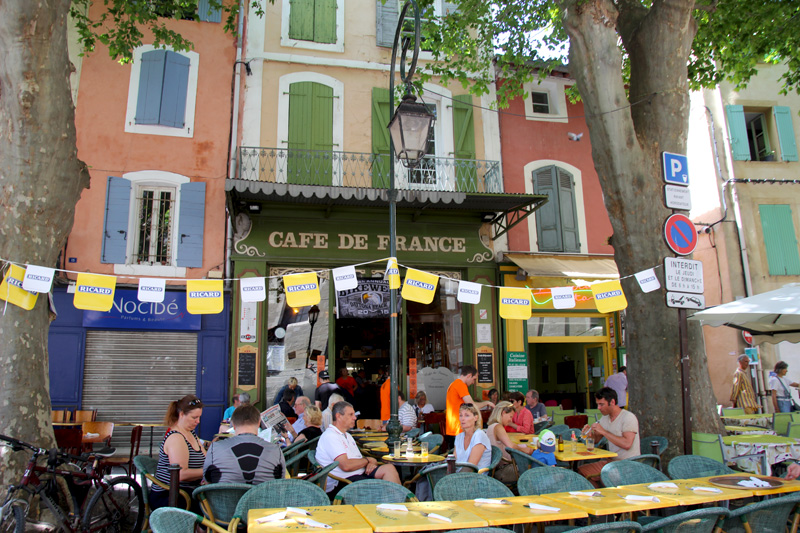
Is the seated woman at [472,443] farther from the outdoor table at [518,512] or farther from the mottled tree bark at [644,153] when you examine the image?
the mottled tree bark at [644,153]

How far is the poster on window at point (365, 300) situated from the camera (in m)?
11.6

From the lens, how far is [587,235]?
1308cm

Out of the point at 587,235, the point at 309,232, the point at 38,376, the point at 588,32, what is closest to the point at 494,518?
the point at 38,376

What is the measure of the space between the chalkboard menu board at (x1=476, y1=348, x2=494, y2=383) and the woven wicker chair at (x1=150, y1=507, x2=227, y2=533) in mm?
8751

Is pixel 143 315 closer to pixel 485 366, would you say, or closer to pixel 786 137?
pixel 485 366

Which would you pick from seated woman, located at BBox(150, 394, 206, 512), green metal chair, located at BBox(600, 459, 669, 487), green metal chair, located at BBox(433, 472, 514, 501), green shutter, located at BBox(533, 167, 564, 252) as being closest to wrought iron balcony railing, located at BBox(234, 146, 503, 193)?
Result: green shutter, located at BBox(533, 167, 564, 252)

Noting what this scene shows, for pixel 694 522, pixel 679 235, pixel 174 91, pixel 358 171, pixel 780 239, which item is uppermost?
pixel 174 91

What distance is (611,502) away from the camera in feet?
12.6

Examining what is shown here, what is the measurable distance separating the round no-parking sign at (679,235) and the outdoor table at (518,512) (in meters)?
3.47

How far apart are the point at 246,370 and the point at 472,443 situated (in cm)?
610

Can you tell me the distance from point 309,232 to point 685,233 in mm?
7137

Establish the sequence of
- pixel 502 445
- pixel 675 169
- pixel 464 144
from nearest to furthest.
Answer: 1. pixel 502 445
2. pixel 675 169
3. pixel 464 144

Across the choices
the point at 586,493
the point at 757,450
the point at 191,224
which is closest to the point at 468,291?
the point at 757,450

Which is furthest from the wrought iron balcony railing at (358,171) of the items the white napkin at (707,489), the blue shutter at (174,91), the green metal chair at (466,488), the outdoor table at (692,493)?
the white napkin at (707,489)
